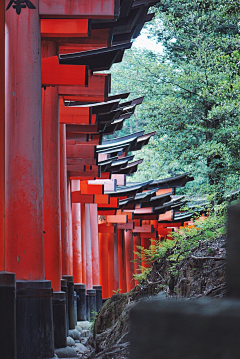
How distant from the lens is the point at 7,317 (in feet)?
18.7

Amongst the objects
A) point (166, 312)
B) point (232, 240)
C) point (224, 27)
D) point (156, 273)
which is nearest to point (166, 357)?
point (166, 312)

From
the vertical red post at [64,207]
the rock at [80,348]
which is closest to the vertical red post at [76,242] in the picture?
the vertical red post at [64,207]

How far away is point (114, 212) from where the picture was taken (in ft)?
71.4

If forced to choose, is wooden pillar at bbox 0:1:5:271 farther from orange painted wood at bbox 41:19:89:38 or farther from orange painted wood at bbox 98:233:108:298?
orange painted wood at bbox 98:233:108:298

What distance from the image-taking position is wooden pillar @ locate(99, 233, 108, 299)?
2425cm

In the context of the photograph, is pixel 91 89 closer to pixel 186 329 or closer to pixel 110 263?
pixel 186 329

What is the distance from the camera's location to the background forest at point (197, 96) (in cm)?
1655

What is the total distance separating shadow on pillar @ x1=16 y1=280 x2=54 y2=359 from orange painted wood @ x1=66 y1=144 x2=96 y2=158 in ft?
28.2

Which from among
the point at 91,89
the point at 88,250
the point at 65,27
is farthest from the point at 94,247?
the point at 65,27

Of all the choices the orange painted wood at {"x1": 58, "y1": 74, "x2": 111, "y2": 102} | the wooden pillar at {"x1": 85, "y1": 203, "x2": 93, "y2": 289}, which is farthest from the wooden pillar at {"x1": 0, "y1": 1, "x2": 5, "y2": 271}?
the wooden pillar at {"x1": 85, "y1": 203, "x2": 93, "y2": 289}

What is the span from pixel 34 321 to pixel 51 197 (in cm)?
337

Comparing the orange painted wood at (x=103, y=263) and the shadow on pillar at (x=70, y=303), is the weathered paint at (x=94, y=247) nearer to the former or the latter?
the orange painted wood at (x=103, y=263)

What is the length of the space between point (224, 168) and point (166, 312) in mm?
16460

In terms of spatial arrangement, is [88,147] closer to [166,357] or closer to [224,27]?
[224,27]
